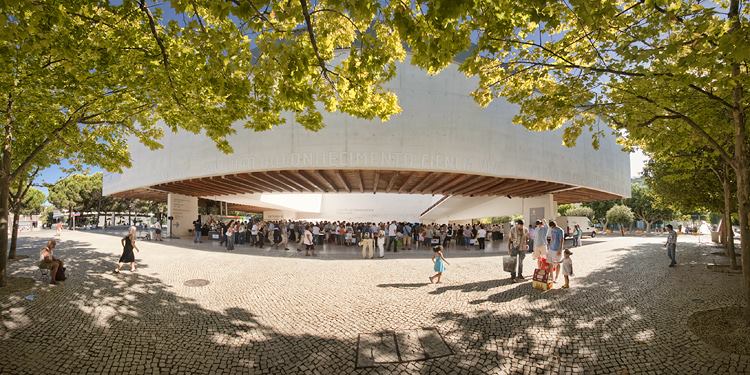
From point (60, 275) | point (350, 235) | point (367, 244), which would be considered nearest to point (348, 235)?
point (350, 235)

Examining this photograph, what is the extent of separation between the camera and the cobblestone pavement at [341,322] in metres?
4.05

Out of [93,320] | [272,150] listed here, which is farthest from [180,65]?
[272,150]

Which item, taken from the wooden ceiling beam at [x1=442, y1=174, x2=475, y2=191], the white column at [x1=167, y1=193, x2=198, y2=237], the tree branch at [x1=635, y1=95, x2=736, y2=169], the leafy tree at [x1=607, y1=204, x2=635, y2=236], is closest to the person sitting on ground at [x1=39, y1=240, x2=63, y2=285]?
the tree branch at [x1=635, y1=95, x2=736, y2=169]

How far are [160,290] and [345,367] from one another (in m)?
5.87

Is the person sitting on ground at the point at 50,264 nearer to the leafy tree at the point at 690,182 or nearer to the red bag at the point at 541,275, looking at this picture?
the red bag at the point at 541,275

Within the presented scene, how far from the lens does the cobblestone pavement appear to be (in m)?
4.05

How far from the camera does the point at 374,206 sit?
44.8m

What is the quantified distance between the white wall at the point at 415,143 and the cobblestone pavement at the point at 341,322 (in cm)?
688

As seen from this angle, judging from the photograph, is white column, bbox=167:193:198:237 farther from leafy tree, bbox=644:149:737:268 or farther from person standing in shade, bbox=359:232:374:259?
leafy tree, bbox=644:149:737:268

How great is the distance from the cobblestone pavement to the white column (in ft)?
54.7

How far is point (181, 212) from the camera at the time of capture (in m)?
26.9

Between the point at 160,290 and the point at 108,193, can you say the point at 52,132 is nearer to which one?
the point at 160,290

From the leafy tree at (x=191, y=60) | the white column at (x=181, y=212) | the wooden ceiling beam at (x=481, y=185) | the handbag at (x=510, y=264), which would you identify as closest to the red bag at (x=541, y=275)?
the handbag at (x=510, y=264)

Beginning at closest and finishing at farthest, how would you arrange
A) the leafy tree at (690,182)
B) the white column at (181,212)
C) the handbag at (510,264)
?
the handbag at (510,264)
the leafy tree at (690,182)
the white column at (181,212)
